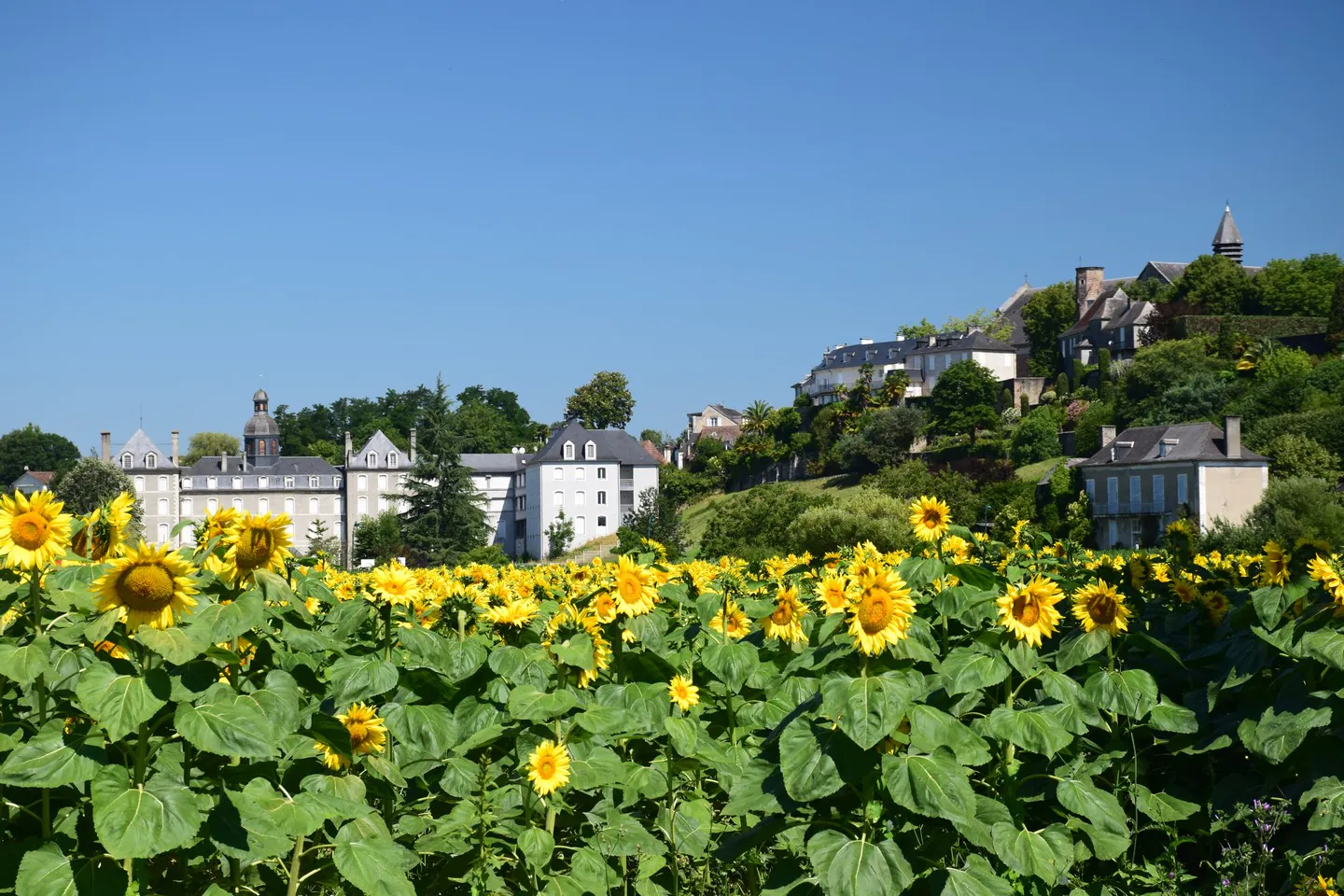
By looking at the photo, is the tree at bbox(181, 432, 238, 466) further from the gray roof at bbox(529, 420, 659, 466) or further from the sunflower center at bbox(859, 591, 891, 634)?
the sunflower center at bbox(859, 591, 891, 634)

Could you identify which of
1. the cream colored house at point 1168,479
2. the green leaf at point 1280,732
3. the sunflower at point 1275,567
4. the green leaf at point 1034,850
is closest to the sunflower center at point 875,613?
the green leaf at point 1034,850

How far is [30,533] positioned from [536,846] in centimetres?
242

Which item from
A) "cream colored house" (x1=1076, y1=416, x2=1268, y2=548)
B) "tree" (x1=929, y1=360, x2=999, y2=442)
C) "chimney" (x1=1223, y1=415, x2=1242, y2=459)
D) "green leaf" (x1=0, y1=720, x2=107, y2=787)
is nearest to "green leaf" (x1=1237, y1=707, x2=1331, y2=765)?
"green leaf" (x1=0, y1=720, x2=107, y2=787)

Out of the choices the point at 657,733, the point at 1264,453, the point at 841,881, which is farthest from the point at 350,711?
the point at 1264,453

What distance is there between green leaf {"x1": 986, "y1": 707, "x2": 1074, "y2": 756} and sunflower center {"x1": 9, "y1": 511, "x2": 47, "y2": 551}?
374 cm

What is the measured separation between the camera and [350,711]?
610cm

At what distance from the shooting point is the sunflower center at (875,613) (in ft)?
17.0

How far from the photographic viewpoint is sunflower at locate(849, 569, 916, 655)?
17.0 ft

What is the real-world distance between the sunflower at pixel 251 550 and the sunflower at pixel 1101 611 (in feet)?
12.1

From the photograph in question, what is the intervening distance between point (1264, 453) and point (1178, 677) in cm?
7048

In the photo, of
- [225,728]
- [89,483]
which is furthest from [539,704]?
[89,483]

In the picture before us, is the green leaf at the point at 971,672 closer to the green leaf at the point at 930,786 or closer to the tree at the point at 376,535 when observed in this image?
the green leaf at the point at 930,786

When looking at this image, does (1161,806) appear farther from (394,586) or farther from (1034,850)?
(394,586)

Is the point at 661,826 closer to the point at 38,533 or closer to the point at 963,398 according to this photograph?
the point at 38,533
